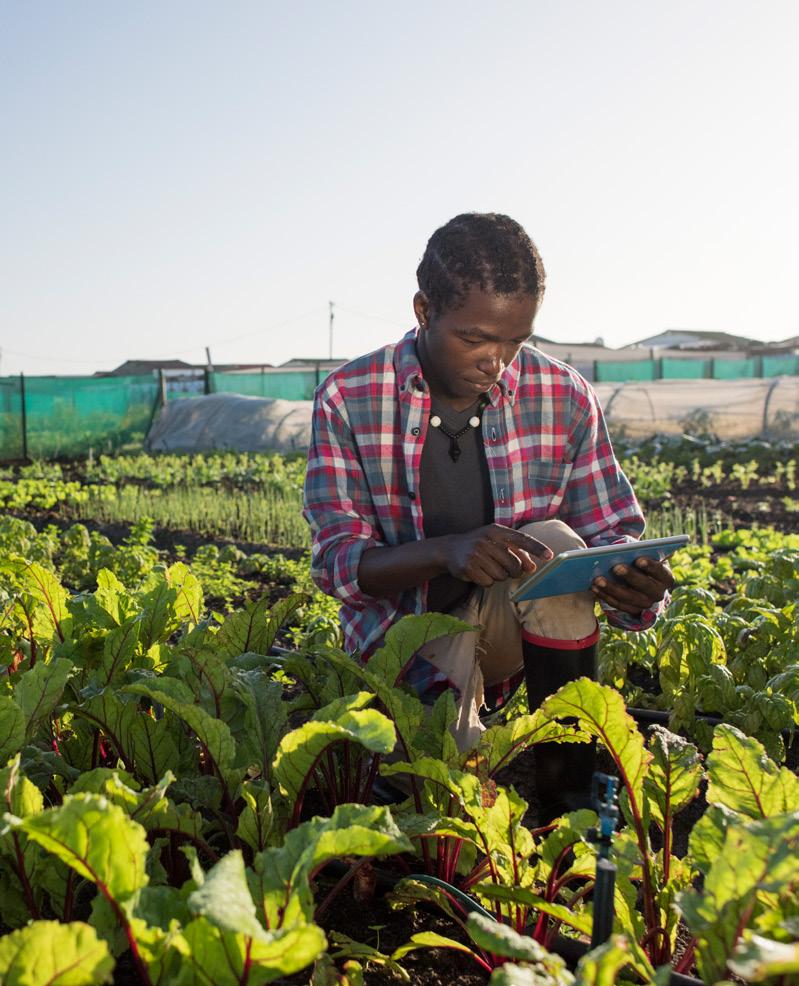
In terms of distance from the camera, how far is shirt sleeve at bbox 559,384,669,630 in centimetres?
256

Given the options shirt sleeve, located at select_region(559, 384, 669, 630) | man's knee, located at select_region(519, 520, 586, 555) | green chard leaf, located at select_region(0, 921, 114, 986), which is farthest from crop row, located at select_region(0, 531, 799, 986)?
shirt sleeve, located at select_region(559, 384, 669, 630)

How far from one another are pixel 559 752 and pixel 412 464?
2.65 feet

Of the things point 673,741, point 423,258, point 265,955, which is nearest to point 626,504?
A: point 423,258

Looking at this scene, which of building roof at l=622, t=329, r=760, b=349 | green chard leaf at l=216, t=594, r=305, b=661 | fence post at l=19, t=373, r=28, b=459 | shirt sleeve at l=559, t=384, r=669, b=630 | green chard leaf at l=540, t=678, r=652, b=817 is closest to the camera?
green chard leaf at l=540, t=678, r=652, b=817

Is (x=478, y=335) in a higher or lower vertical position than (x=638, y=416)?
higher

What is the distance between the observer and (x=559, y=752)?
205 centimetres

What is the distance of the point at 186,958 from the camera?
1.15m

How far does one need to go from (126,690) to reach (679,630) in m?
1.59

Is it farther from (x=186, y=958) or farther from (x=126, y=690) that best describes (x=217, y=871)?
(x=126, y=690)

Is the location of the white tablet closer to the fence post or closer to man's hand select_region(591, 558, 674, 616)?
man's hand select_region(591, 558, 674, 616)

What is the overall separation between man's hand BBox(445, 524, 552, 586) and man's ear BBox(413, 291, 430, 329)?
57cm

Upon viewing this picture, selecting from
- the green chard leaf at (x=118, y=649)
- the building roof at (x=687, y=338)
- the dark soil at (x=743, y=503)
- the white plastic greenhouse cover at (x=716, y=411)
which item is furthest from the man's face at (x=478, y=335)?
the building roof at (x=687, y=338)

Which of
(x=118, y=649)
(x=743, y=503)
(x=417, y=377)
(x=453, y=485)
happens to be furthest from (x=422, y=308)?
(x=743, y=503)

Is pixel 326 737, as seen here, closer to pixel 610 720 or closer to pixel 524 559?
pixel 610 720
